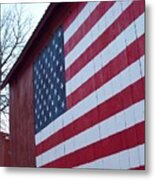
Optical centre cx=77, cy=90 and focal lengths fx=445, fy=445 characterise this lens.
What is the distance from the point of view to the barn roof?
1.92 meters

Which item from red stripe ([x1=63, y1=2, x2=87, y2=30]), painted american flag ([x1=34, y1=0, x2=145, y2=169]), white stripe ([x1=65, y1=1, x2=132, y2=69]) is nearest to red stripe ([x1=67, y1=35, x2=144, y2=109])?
painted american flag ([x1=34, y1=0, x2=145, y2=169])

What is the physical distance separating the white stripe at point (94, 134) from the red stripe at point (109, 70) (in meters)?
0.14

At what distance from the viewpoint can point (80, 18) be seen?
6.04ft

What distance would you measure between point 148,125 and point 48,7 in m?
0.67

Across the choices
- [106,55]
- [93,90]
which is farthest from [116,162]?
[106,55]

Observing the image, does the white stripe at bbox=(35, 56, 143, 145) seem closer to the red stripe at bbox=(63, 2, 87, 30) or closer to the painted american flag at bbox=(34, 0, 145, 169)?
the painted american flag at bbox=(34, 0, 145, 169)

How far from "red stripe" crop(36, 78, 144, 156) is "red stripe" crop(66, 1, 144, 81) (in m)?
0.19

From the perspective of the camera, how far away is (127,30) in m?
1.72

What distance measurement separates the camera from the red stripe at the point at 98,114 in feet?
5.62

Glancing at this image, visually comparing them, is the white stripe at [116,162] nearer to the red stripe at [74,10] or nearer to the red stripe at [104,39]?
the red stripe at [104,39]

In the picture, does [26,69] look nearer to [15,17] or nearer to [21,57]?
[21,57]

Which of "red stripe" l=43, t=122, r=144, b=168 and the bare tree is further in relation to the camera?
the bare tree

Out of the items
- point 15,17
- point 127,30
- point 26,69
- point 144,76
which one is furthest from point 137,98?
point 15,17

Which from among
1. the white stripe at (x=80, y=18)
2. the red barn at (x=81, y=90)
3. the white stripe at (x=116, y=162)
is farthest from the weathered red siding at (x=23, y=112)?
the white stripe at (x=116, y=162)
